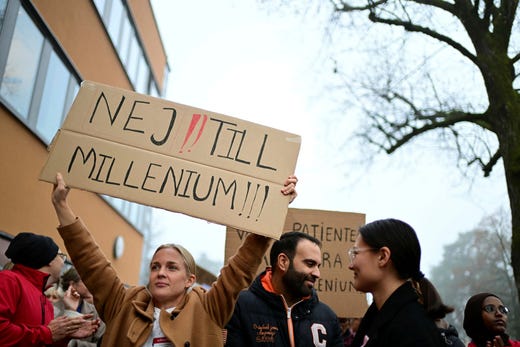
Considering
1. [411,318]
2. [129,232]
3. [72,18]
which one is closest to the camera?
[411,318]

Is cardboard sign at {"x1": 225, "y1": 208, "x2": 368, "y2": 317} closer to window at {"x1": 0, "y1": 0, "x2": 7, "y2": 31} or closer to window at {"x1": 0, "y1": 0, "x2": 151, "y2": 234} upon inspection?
window at {"x1": 0, "y1": 0, "x2": 151, "y2": 234}

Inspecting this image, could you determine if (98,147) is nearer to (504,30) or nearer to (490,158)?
(504,30)

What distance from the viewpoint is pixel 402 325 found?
78.1 inches

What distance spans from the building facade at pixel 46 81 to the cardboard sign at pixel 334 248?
4.13m

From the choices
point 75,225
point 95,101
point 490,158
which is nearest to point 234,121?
point 95,101

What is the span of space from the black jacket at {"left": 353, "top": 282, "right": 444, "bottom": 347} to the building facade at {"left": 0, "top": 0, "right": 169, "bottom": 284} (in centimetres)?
565

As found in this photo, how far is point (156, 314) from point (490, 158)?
846cm

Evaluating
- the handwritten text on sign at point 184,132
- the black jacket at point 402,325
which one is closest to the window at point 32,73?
the handwritten text on sign at point 184,132

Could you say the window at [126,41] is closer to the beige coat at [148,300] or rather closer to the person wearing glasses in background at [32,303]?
the person wearing glasses in background at [32,303]

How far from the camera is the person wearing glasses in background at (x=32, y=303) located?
288 cm

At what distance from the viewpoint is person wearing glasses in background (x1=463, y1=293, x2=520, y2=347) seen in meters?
3.79

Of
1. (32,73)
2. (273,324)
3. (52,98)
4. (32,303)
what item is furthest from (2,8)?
(273,324)

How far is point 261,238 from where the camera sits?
9.34ft

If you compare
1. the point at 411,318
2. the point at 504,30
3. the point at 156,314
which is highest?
the point at 504,30
